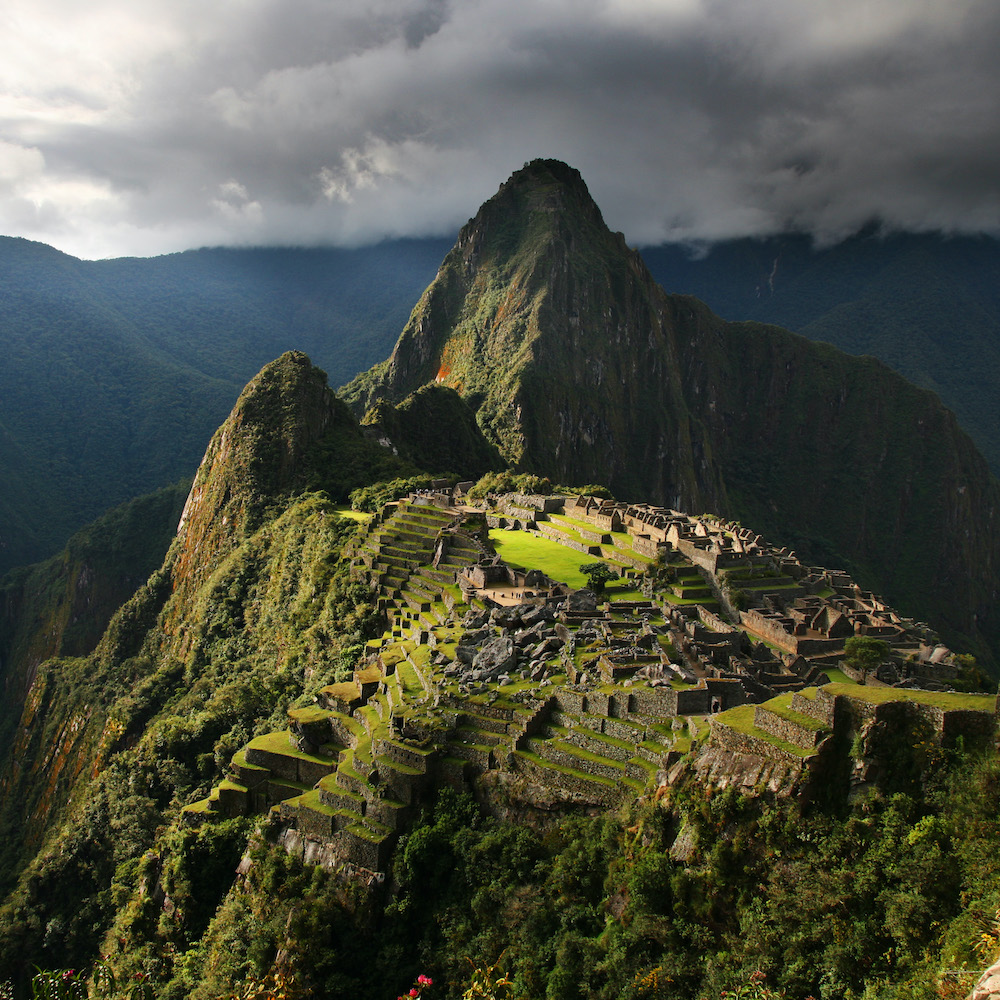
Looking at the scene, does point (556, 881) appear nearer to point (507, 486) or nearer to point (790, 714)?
point (790, 714)

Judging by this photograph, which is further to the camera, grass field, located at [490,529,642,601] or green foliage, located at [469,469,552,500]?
green foliage, located at [469,469,552,500]

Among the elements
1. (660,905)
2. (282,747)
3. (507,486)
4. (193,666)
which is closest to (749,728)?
(660,905)

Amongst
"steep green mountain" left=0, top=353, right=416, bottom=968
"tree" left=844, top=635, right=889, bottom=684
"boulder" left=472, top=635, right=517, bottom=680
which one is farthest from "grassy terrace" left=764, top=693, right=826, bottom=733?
"steep green mountain" left=0, top=353, right=416, bottom=968

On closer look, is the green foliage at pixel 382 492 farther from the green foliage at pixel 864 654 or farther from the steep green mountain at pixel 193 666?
the green foliage at pixel 864 654

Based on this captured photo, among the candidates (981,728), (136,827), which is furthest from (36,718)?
(981,728)

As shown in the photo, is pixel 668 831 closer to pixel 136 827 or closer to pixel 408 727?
pixel 408 727

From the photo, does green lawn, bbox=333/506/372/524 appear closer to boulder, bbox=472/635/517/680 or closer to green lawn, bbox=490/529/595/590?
green lawn, bbox=490/529/595/590

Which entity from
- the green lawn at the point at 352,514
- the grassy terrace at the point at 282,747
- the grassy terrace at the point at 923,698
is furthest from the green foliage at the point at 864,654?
the green lawn at the point at 352,514
